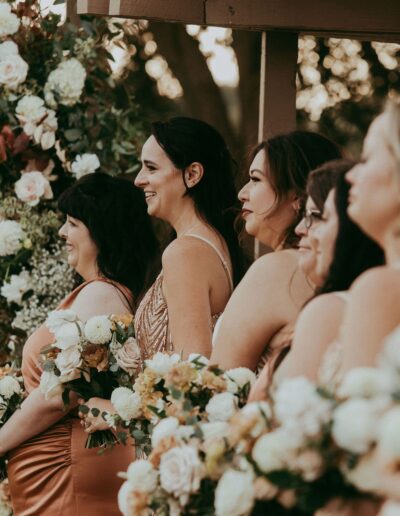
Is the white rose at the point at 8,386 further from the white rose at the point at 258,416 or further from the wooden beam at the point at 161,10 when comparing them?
the white rose at the point at 258,416

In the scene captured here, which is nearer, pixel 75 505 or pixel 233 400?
pixel 233 400

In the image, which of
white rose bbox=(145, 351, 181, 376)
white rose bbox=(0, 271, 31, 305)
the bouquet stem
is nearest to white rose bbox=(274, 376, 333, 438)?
white rose bbox=(145, 351, 181, 376)

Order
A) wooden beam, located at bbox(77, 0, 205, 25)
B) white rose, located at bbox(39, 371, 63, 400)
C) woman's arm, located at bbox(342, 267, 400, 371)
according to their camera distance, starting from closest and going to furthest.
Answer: woman's arm, located at bbox(342, 267, 400, 371), white rose, located at bbox(39, 371, 63, 400), wooden beam, located at bbox(77, 0, 205, 25)

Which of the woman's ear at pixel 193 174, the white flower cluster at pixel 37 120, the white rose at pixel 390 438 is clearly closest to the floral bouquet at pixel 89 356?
the woman's ear at pixel 193 174

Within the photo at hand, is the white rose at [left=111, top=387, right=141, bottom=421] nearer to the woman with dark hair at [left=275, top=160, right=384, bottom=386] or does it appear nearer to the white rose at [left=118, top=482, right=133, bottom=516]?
the white rose at [left=118, top=482, right=133, bottom=516]

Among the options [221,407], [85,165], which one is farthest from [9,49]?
[221,407]

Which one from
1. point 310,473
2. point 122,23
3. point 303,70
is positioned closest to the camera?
point 310,473

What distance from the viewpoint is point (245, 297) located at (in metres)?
3.14

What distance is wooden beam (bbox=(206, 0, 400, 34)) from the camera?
14.6ft

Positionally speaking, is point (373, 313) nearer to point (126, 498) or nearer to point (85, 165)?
point (126, 498)

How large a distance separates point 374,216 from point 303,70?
8571 millimetres

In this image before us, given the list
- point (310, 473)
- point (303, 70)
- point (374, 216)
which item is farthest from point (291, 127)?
point (303, 70)

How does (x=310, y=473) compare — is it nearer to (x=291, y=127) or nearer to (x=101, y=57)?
Answer: (x=291, y=127)

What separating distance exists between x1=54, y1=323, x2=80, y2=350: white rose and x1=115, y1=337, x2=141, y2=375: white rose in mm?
153
